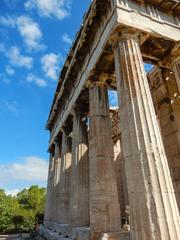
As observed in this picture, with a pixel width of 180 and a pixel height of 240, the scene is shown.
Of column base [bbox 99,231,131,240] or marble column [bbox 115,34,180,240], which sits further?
column base [bbox 99,231,131,240]

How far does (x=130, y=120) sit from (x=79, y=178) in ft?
25.9

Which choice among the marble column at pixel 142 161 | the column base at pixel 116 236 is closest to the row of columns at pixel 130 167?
the marble column at pixel 142 161

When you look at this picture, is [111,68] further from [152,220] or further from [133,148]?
[152,220]

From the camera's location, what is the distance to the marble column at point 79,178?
544 inches

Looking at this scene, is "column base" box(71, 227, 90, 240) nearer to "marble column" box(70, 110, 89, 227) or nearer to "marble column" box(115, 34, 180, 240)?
"marble column" box(70, 110, 89, 227)

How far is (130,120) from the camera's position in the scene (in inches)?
344

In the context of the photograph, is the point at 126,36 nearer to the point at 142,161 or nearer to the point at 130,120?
the point at 130,120

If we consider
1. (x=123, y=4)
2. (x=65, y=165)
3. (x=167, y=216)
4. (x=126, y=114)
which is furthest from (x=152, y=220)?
(x=65, y=165)

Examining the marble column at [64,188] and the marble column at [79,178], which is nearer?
the marble column at [79,178]

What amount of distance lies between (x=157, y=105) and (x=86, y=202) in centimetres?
851

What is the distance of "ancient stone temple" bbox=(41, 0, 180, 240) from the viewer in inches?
288

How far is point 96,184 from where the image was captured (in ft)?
36.4

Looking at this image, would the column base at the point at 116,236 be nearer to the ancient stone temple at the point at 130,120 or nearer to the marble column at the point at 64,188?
the ancient stone temple at the point at 130,120

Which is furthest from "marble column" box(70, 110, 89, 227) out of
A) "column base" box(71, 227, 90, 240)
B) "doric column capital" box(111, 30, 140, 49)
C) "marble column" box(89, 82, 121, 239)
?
"doric column capital" box(111, 30, 140, 49)
